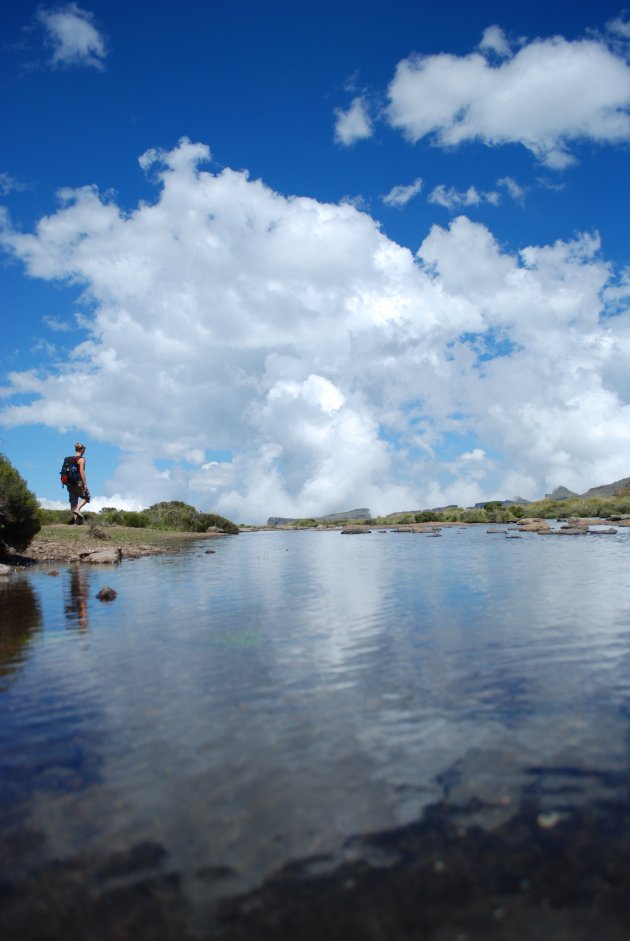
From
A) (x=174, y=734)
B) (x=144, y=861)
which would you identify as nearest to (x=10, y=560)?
(x=174, y=734)

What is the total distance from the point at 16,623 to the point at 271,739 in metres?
8.56

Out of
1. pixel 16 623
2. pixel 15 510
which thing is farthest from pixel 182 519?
pixel 16 623

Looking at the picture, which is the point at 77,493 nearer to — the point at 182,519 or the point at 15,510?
the point at 15,510

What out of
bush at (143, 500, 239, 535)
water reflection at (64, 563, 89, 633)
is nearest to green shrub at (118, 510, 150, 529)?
bush at (143, 500, 239, 535)

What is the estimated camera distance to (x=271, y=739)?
6.27 m

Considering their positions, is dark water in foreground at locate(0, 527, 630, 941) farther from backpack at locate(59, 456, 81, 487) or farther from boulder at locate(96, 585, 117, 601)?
backpack at locate(59, 456, 81, 487)

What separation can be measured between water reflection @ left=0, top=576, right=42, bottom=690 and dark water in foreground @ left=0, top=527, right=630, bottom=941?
0.09 meters

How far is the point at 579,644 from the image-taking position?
10070 mm

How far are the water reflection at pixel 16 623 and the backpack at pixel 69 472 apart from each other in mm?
11782

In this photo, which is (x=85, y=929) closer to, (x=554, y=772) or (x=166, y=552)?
(x=554, y=772)

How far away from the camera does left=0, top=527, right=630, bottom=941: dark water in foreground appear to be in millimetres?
4285

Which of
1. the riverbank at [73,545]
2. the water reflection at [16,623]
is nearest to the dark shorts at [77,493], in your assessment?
the riverbank at [73,545]

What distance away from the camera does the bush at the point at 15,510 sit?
21.9m

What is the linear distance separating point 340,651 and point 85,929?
21.7 feet
